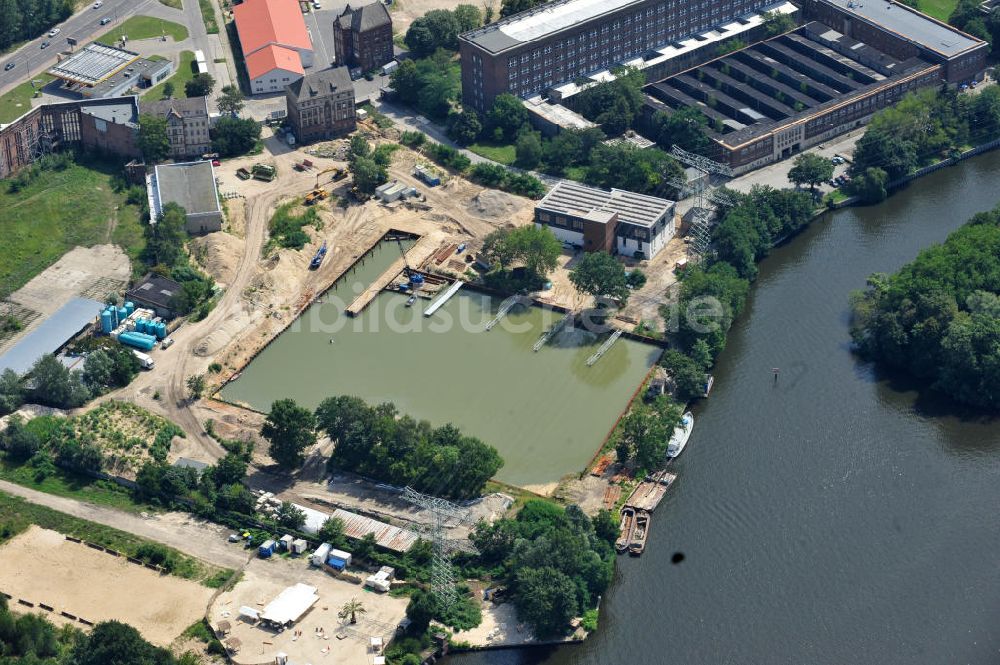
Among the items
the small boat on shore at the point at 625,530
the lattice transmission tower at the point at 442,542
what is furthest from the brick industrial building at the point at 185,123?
the small boat on shore at the point at 625,530

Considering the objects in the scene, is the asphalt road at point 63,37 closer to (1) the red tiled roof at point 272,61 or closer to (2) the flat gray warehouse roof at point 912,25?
(1) the red tiled roof at point 272,61

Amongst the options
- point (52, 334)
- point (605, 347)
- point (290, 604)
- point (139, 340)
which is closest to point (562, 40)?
point (605, 347)

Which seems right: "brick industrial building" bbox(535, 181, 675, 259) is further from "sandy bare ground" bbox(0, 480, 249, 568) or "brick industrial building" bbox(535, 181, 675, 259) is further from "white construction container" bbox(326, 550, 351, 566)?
"sandy bare ground" bbox(0, 480, 249, 568)

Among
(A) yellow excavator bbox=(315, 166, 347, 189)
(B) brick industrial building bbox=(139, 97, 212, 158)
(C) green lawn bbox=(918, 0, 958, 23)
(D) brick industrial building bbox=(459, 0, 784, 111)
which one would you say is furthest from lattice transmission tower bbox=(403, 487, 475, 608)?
(C) green lawn bbox=(918, 0, 958, 23)

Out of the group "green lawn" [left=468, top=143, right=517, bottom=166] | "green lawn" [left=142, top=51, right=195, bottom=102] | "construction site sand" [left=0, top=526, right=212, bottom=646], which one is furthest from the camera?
"green lawn" [left=142, top=51, right=195, bottom=102]

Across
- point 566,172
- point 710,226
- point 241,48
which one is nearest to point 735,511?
point 710,226
